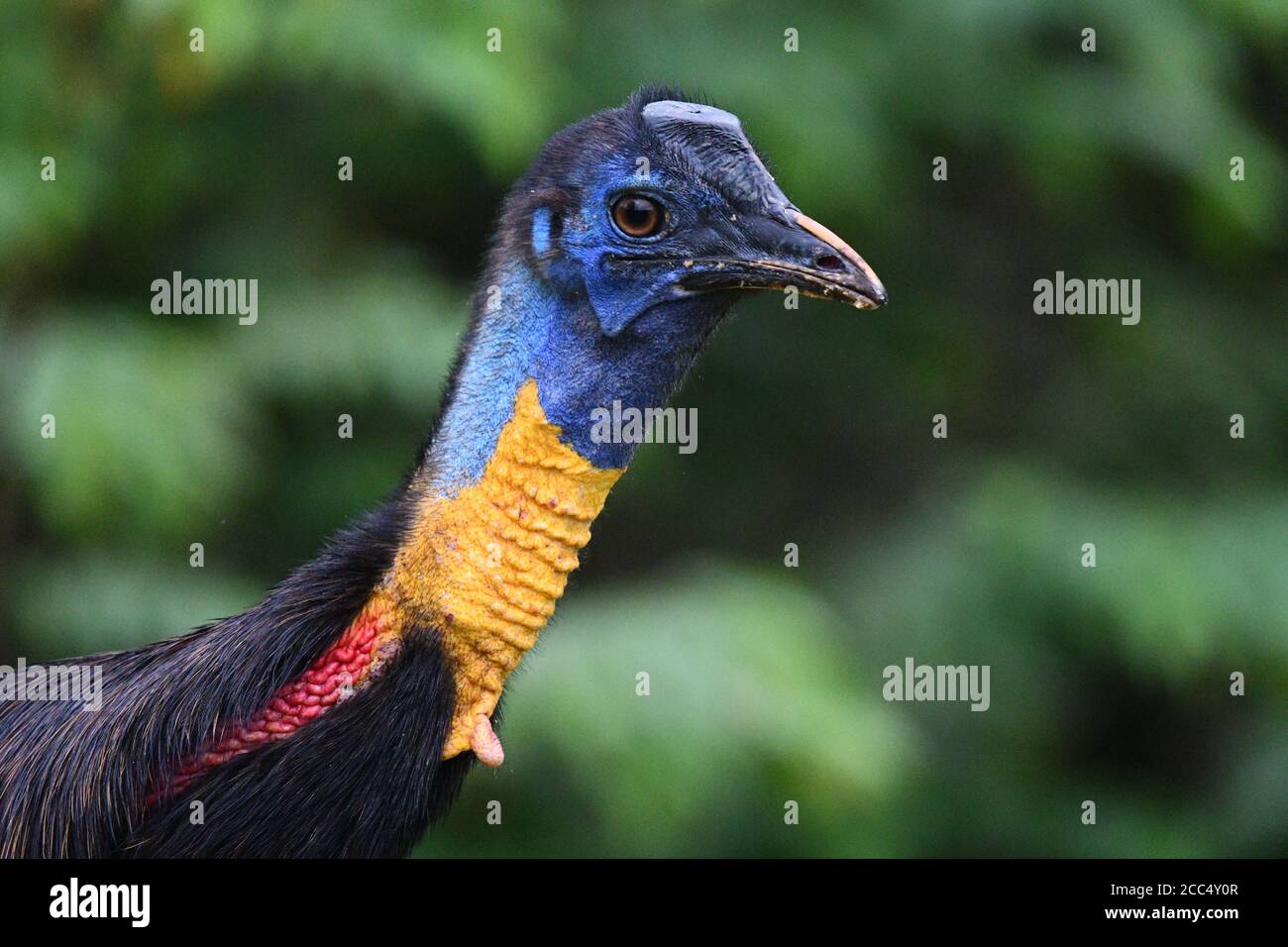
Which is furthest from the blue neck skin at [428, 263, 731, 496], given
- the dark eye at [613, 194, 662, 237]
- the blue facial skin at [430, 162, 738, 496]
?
the dark eye at [613, 194, 662, 237]

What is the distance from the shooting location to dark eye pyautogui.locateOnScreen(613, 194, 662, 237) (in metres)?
2.52

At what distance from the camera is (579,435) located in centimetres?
248

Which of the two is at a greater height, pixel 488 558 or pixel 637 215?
pixel 637 215

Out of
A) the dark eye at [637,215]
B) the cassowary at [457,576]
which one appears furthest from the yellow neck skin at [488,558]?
the dark eye at [637,215]

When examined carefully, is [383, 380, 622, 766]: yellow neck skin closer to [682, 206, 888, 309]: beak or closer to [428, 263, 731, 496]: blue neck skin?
[428, 263, 731, 496]: blue neck skin

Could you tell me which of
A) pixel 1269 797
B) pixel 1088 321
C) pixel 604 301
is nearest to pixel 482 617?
pixel 604 301

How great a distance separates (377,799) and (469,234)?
387 centimetres

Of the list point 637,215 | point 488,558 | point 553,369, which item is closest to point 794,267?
point 637,215

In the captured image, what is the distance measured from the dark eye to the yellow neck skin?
0.27 metres

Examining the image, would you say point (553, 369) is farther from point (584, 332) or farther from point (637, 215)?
point (637, 215)

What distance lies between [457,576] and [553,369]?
316 millimetres

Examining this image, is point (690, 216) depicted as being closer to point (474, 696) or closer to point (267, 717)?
point (474, 696)

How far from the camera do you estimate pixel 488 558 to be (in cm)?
247

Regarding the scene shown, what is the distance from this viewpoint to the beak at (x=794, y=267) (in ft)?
8.21
